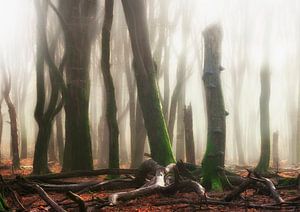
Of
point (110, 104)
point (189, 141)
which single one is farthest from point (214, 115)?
point (189, 141)

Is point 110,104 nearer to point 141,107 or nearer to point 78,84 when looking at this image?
point 141,107

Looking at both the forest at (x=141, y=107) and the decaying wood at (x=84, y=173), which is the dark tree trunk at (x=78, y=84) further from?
the decaying wood at (x=84, y=173)

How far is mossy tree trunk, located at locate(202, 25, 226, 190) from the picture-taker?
8.55 meters

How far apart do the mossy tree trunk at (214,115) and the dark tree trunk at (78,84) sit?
510 cm

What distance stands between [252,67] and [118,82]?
10831 millimetres

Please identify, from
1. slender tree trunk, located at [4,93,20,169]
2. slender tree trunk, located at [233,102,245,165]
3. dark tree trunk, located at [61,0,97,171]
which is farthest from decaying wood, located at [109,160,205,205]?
slender tree trunk, located at [233,102,245,165]

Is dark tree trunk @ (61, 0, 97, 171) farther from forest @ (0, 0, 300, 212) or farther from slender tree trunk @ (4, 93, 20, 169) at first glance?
slender tree trunk @ (4, 93, 20, 169)

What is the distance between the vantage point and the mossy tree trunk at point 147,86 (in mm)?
11055

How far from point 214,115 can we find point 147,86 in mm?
3233

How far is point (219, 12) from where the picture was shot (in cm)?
909

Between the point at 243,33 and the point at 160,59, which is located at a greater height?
the point at 243,33

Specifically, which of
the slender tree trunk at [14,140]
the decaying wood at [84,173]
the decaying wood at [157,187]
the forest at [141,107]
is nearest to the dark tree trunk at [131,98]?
the forest at [141,107]

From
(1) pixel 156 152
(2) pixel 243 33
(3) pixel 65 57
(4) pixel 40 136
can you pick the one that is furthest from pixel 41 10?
(2) pixel 243 33

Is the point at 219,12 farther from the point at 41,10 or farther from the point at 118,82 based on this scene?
the point at 118,82
